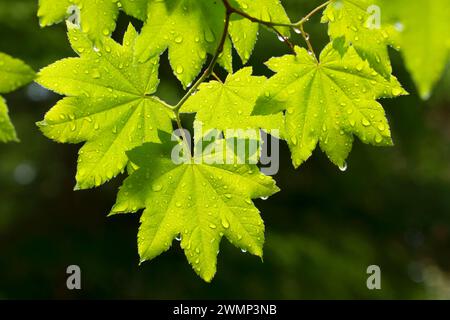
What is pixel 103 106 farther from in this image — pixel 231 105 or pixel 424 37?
pixel 424 37

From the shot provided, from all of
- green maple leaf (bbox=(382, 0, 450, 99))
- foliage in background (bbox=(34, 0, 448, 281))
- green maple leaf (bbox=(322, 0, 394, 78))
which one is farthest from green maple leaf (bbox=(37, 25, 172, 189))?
green maple leaf (bbox=(382, 0, 450, 99))

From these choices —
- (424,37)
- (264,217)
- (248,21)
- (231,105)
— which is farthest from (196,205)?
(264,217)

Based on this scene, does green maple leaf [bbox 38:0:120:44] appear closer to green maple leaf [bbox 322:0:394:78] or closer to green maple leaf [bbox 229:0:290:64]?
green maple leaf [bbox 229:0:290:64]

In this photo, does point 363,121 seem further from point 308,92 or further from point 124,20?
point 124,20

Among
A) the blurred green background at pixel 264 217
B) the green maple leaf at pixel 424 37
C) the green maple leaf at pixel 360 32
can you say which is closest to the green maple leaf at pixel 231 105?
the green maple leaf at pixel 360 32

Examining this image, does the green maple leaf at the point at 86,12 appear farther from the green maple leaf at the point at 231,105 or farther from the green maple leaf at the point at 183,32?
the green maple leaf at the point at 231,105

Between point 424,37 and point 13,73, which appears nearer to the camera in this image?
point 424,37
